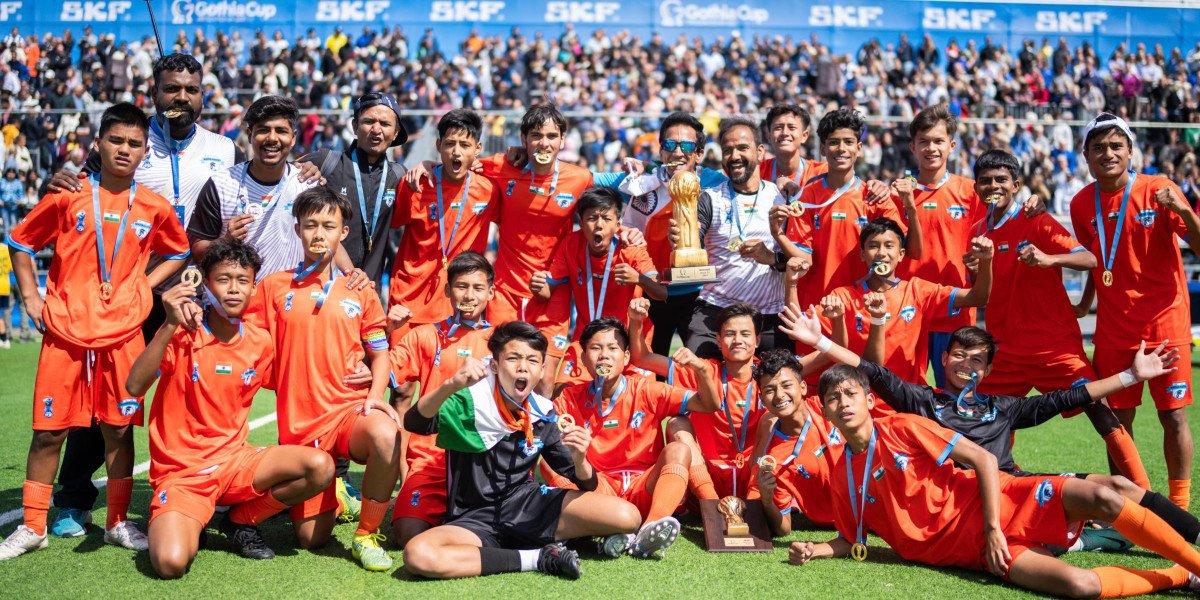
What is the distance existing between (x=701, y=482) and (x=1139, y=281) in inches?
114

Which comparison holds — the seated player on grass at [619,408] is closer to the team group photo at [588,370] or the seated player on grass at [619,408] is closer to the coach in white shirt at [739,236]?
the team group photo at [588,370]

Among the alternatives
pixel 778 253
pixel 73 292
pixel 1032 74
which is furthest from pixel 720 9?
pixel 73 292

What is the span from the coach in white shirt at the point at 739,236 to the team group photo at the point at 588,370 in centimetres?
3

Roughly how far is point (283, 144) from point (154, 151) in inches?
34.5

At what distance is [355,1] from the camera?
83.7 feet

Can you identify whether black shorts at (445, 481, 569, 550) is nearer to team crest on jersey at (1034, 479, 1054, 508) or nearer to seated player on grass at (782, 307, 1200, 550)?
seated player on grass at (782, 307, 1200, 550)

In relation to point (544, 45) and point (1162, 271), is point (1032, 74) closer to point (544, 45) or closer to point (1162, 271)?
point (544, 45)

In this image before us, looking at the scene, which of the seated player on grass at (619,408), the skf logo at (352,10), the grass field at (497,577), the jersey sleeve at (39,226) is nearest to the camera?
the grass field at (497,577)

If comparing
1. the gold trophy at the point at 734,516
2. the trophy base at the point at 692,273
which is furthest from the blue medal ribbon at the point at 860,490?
the trophy base at the point at 692,273

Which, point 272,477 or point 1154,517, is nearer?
point 1154,517

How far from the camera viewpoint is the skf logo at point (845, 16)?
25438mm

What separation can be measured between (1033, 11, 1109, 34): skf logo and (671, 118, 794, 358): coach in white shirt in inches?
870

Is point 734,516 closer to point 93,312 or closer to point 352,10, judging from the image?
point 93,312

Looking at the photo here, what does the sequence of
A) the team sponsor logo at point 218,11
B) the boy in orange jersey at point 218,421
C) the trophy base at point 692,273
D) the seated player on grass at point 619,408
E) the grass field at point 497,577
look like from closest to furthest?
1. the grass field at point 497,577
2. the boy in orange jersey at point 218,421
3. the seated player on grass at point 619,408
4. the trophy base at point 692,273
5. the team sponsor logo at point 218,11
